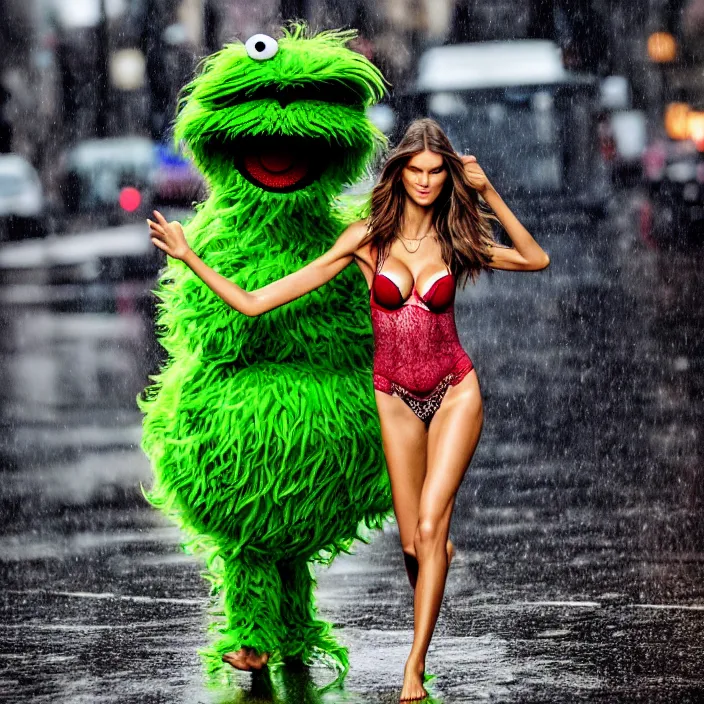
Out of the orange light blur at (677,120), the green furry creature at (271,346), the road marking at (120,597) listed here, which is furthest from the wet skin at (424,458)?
the orange light blur at (677,120)

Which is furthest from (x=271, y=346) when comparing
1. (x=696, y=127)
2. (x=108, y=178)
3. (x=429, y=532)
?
(x=696, y=127)

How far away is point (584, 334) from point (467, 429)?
33.3 feet

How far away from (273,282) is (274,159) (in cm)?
44

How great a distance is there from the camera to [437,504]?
5082mm

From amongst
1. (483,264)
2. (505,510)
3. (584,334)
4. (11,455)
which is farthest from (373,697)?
(584,334)

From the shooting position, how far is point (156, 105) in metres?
41.6

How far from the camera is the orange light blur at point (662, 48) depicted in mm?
39500

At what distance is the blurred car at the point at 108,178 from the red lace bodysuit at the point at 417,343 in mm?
23622

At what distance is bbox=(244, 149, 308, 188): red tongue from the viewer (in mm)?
5426

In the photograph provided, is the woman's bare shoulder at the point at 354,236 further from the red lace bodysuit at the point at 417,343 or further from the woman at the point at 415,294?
the red lace bodysuit at the point at 417,343

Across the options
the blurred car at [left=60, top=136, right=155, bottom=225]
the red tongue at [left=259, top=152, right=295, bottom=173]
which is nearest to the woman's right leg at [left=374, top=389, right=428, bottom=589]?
the red tongue at [left=259, top=152, right=295, bottom=173]

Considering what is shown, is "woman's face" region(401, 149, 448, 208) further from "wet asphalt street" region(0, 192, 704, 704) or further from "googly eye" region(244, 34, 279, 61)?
"wet asphalt street" region(0, 192, 704, 704)

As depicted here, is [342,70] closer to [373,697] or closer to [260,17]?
[373,697]

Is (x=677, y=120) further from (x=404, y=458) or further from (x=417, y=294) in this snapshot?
(x=404, y=458)
